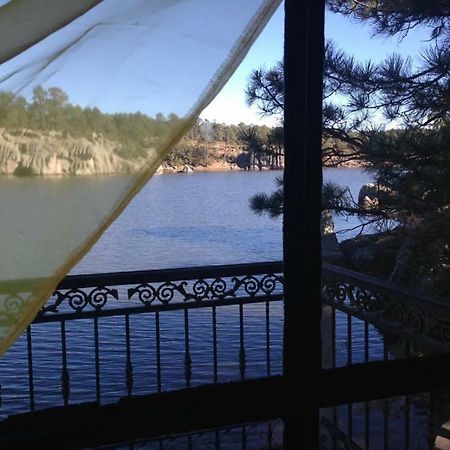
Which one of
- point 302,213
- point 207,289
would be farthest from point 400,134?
point 302,213

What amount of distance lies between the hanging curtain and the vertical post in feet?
0.53

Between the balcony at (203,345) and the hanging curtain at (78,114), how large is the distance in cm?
11

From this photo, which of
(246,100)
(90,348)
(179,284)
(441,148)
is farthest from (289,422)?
(90,348)

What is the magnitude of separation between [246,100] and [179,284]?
2156 millimetres

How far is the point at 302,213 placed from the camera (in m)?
1.21

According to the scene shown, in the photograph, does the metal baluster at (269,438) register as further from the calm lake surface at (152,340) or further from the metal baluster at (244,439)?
the calm lake surface at (152,340)

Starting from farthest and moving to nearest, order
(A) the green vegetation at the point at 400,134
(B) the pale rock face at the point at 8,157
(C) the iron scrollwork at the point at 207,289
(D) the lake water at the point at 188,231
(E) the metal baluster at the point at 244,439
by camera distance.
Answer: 1. (D) the lake water at the point at 188,231
2. (A) the green vegetation at the point at 400,134
3. (E) the metal baluster at the point at 244,439
4. (C) the iron scrollwork at the point at 207,289
5. (B) the pale rock face at the point at 8,157

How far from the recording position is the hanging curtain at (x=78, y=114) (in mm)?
1019

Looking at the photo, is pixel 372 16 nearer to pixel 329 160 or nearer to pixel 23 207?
pixel 329 160

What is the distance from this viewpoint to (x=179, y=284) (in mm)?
2568

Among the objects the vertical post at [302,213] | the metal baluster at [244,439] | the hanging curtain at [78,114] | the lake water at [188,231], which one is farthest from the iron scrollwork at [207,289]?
the lake water at [188,231]

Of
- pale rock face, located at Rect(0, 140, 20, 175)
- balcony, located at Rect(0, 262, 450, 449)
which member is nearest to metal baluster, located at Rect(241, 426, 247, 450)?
balcony, located at Rect(0, 262, 450, 449)

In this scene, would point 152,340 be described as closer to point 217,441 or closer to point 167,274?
point 217,441

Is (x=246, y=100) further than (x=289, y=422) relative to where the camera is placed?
Yes
